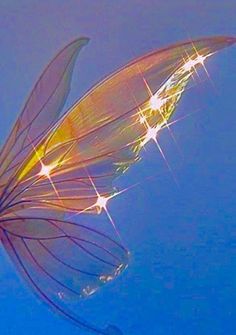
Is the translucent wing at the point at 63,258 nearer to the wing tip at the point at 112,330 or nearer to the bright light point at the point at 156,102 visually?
the wing tip at the point at 112,330

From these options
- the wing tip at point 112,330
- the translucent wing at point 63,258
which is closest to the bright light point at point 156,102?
the translucent wing at point 63,258

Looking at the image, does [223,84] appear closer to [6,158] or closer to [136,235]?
[136,235]

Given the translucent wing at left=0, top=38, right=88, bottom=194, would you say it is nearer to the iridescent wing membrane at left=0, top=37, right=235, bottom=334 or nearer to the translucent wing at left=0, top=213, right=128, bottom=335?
the iridescent wing membrane at left=0, top=37, right=235, bottom=334

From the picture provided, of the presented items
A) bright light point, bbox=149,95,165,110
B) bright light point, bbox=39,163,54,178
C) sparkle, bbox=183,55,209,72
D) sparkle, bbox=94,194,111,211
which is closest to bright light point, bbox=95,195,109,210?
sparkle, bbox=94,194,111,211

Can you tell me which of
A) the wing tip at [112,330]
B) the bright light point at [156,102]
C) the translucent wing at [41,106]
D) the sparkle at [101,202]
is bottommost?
the wing tip at [112,330]

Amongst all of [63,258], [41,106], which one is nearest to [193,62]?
[41,106]

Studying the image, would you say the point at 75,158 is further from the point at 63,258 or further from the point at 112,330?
the point at 112,330

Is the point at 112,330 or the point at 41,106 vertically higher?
the point at 41,106
